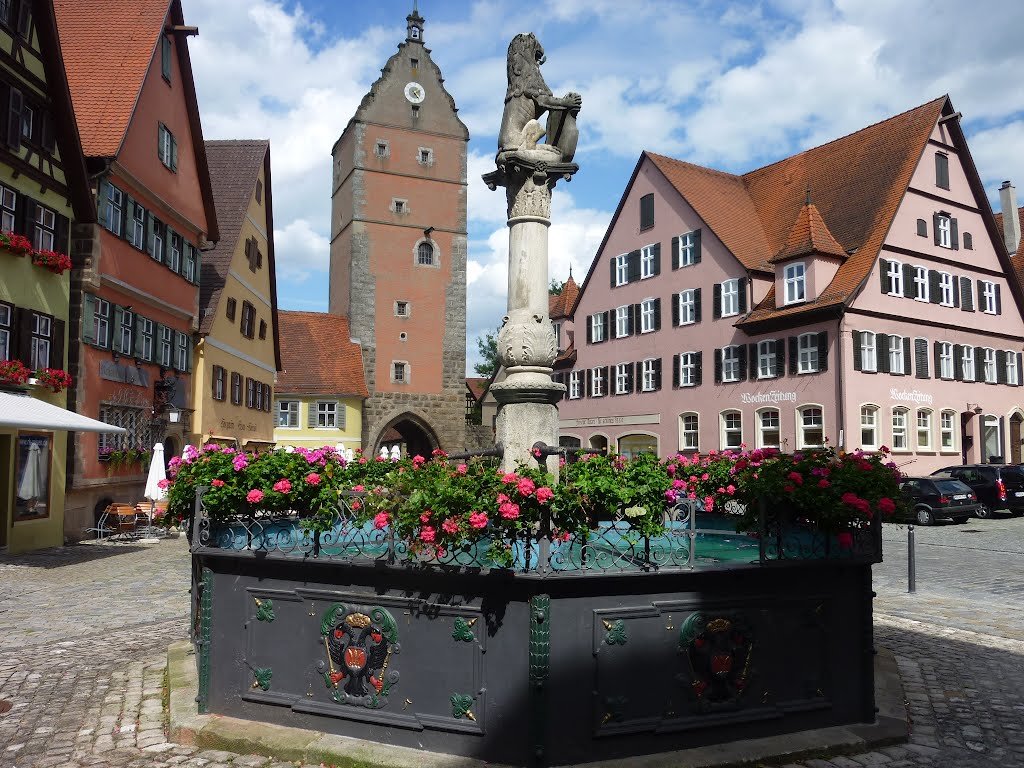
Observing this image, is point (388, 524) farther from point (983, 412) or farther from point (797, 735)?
point (983, 412)

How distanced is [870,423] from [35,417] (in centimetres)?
2309

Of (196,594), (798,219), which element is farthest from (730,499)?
(798,219)

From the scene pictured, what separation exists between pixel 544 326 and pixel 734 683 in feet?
11.3

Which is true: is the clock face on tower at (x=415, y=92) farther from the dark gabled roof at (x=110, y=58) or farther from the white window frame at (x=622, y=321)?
the dark gabled roof at (x=110, y=58)

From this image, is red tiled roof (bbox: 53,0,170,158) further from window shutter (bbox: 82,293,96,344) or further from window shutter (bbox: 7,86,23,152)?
window shutter (bbox: 82,293,96,344)

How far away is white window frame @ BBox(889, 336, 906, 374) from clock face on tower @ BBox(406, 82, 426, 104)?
2834 centimetres

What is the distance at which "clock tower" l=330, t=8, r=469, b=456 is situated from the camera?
4409 cm

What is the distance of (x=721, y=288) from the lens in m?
31.5

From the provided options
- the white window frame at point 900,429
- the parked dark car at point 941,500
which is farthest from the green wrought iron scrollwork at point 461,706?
the white window frame at point 900,429

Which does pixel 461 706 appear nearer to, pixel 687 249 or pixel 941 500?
pixel 941 500

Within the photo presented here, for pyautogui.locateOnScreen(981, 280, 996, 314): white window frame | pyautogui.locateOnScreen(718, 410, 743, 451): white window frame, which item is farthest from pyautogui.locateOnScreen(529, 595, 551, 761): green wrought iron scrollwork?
pyautogui.locateOnScreen(981, 280, 996, 314): white window frame

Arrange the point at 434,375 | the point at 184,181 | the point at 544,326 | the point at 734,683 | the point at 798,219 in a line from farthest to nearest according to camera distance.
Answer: the point at 434,375
the point at 798,219
the point at 184,181
the point at 544,326
the point at 734,683

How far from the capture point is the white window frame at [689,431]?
3212 centimetres

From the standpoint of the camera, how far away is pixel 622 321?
36000 millimetres
